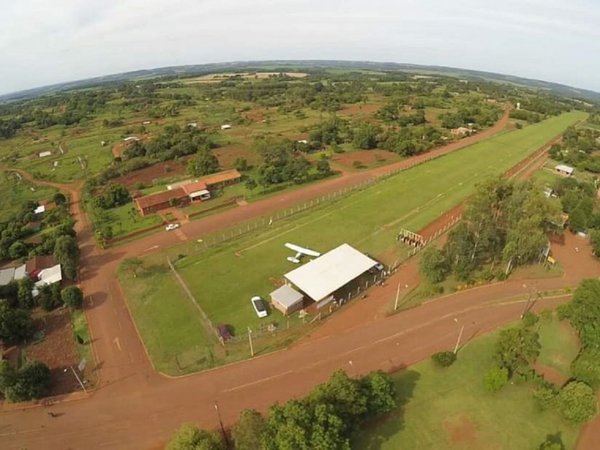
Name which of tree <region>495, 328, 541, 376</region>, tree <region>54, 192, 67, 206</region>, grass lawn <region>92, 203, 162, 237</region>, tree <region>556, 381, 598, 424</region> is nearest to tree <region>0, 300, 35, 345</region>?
grass lawn <region>92, 203, 162, 237</region>

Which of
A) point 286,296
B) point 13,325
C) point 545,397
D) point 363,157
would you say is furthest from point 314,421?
point 363,157

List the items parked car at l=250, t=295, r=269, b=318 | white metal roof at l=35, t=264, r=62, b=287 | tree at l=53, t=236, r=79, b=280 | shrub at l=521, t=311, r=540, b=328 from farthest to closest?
tree at l=53, t=236, r=79, b=280 → white metal roof at l=35, t=264, r=62, b=287 → parked car at l=250, t=295, r=269, b=318 → shrub at l=521, t=311, r=540, b=328

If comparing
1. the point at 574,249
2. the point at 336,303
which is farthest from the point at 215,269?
the point at 574,249

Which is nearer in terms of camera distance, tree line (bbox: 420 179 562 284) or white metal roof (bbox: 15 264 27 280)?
tree line (bbox: 420 179 562 284)

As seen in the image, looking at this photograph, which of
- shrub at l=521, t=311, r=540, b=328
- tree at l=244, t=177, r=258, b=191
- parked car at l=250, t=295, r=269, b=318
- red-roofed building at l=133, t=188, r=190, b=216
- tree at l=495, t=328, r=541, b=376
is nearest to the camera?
tree at l=495, t=328, r=541, b=376

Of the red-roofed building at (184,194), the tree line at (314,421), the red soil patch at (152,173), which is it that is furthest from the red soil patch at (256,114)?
the tree line at (314,421)

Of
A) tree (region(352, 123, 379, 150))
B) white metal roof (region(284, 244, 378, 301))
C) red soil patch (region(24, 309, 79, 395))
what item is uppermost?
tree (region(352, 123, 379, 150))

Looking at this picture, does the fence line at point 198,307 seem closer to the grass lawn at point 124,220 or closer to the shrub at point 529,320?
the grass lawn at point 124,220

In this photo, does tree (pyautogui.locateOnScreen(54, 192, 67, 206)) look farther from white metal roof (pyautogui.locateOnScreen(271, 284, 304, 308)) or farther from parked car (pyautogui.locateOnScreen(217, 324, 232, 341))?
white metal roof (pyautogui.locateOnScreen(271, 284, 304, 308))
